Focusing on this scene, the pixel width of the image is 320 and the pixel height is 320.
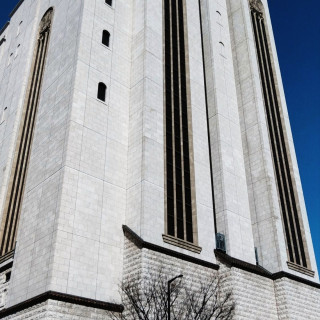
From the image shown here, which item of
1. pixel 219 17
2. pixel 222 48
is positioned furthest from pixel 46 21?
pixel 219 17

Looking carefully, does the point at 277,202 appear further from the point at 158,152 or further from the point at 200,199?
the point at 158,152

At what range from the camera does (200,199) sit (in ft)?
116

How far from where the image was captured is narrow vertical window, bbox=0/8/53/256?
36625 mm

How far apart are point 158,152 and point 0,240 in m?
14.9

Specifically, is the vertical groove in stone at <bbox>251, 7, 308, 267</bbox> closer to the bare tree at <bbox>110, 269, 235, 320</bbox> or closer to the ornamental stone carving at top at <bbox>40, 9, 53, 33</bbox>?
the bare tree at <bbox>110, 269, 235, 320</bbox>

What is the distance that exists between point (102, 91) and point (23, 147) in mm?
10273

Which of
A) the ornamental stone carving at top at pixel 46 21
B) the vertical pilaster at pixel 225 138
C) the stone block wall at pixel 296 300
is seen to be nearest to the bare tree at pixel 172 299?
the vertical pilaster at pixel 225 138

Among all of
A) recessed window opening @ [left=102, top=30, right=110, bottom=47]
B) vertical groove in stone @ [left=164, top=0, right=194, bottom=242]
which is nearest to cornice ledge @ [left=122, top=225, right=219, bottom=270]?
vertical groove in stone @ [left=164, top=0, right=194, bottom=242]

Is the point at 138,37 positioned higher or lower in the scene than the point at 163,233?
higher

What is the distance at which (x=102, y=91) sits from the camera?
120 ft

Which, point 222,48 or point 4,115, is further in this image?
point 222,48

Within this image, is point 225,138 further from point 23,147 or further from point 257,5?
point 257,5

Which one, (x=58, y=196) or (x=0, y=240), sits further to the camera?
(x=0, y=240)

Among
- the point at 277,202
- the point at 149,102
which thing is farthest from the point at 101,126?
the point at 277,202
